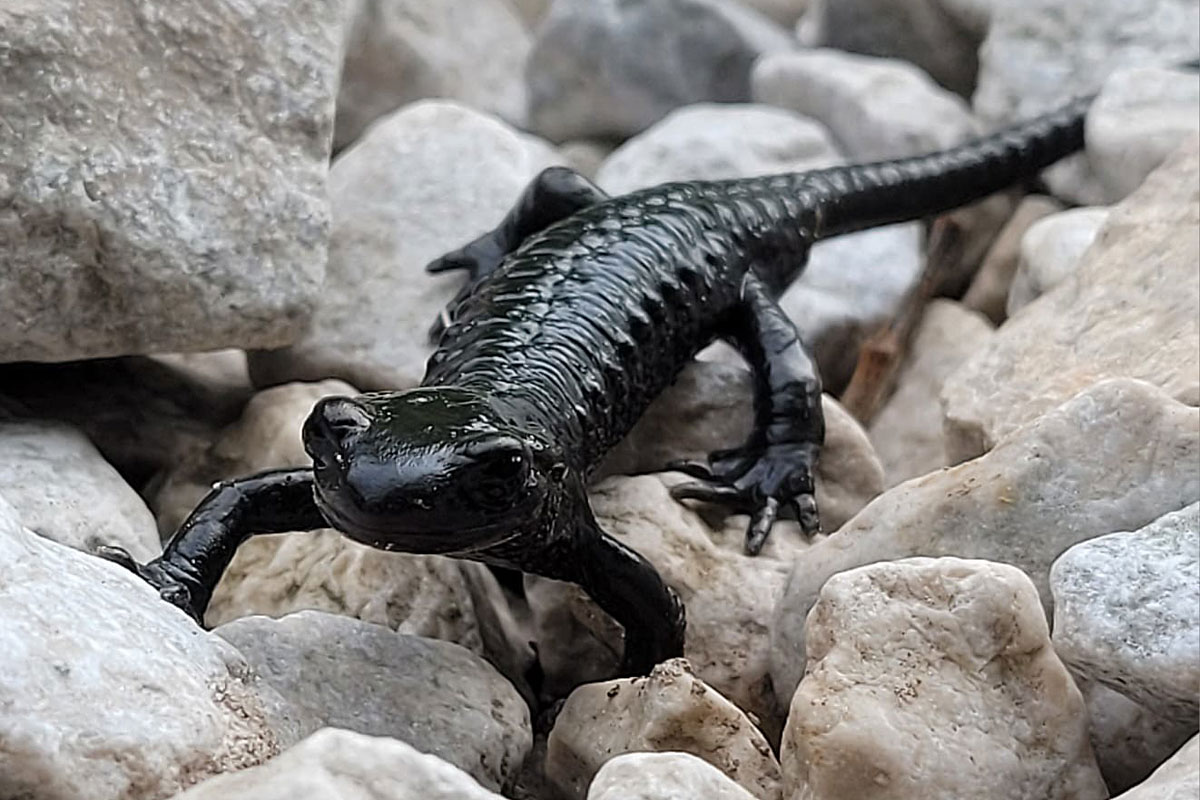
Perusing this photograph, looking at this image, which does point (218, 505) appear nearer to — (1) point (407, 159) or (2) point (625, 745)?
(2) point (625, 745)

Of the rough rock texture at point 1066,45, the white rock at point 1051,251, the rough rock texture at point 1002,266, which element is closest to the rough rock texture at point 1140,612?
the white rock at point 1051,251

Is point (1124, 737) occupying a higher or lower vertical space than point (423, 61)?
higher

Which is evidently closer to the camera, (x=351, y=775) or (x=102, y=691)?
(x=351, y=775)

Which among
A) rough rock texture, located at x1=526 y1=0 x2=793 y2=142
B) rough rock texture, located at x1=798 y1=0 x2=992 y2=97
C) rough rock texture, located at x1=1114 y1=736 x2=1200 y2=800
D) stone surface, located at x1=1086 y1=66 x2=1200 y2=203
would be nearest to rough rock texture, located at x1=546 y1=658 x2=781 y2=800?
rough rock texture, located at x1=1114 y1=736 x2=1200 y2=800

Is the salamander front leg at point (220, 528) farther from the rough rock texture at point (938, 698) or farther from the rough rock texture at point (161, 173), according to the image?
the rough rock texture at point (938, 698)

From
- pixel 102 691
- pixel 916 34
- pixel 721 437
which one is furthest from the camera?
pixel 916 34

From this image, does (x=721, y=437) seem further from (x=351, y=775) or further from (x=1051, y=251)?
(x=351, y=775)

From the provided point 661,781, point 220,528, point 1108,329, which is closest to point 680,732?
point 661,781
